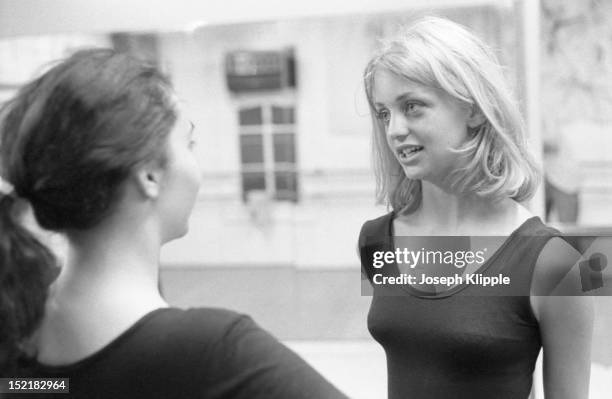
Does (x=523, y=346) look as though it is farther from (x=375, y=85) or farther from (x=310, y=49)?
(x=310, y=49)

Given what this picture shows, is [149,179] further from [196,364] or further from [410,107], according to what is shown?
[410,107]

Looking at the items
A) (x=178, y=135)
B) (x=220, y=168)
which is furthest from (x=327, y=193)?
(x=178, y=135)

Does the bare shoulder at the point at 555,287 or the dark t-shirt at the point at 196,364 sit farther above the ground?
the dark t-shirt at the point at 196,364

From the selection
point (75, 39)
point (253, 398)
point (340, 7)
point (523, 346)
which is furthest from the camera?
point (75, 39)

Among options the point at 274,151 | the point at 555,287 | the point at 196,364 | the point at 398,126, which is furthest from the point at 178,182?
the point at 274,151

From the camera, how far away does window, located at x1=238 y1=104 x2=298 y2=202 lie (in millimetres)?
2447

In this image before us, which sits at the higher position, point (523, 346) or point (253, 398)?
point (253, 398)

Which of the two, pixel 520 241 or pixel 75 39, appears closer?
pixel 520 241

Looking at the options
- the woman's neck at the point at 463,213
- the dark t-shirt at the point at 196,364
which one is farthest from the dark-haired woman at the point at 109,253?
the woman's neck at the point at 463,213

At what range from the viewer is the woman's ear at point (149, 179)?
0.62 meters

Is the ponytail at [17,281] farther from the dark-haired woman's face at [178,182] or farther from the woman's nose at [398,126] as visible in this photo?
the woman's nose at [398,126]

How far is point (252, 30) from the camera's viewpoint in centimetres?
234

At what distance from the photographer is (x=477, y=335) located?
1014 millimetres

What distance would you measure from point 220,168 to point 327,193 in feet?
1.43
